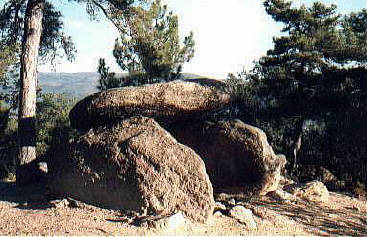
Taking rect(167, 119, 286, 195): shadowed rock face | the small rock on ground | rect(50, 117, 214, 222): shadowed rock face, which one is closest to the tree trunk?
rect(50, 117, 214, 222): shadowed rock face

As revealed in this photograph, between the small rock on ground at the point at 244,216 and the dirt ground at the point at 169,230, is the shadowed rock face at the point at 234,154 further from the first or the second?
the small rock on ground at the point at 244,216

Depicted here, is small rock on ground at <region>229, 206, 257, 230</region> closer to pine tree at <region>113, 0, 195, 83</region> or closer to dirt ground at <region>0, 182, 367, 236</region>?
dirt ground at <region>0, 182, 367, 236</region>

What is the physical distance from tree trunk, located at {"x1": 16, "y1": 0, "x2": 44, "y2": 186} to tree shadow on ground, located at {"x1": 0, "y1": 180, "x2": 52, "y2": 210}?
45 cm

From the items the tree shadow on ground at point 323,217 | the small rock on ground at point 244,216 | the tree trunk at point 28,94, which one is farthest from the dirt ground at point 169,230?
the tree trunk at point 28,94

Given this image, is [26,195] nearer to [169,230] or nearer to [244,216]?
[169,230]

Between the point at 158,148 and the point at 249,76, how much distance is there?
42.4 feet

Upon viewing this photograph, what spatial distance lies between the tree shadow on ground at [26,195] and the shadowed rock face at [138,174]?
49 cm

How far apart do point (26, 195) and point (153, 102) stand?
12.0ft

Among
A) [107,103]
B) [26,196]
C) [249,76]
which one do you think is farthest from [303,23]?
[26,196]

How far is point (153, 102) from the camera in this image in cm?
830

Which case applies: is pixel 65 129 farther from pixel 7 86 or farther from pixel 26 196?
pixel 26 196

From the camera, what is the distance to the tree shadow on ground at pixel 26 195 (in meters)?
7.81

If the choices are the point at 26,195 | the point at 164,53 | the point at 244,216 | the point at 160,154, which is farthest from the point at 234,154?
the point at 164,53

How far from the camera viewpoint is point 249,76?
19.6 meters
